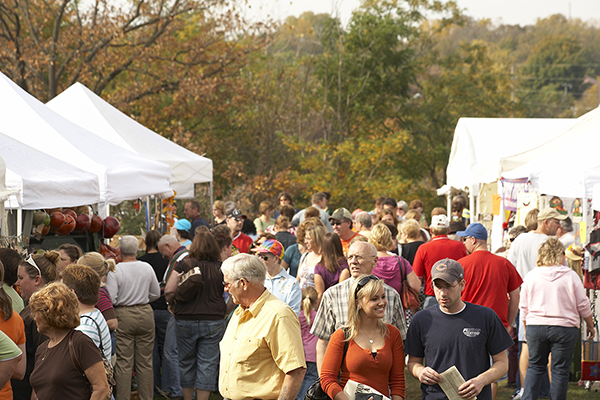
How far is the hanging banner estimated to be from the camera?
1070 cm

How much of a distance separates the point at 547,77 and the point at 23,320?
7540 cm

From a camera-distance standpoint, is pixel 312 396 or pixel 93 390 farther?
pixel 312 396

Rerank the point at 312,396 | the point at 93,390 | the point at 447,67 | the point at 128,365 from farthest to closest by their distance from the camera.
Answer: the point at 447,67
the point at 128,365
the point at 312,396
the point at 93,390

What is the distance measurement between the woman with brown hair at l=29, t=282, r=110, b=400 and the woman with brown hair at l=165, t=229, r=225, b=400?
9.15 feet

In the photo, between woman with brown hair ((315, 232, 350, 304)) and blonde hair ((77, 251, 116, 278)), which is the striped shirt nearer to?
blonde hair ((77, 251, 116, 278))

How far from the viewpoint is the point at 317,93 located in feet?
83.6

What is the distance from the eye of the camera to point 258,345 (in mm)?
3520

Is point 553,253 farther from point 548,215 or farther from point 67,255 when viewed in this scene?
point 67,255

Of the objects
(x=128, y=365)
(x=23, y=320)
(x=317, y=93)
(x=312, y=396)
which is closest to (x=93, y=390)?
(x=23, y=320)

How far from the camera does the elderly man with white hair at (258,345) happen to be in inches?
137

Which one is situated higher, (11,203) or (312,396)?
(11,203)

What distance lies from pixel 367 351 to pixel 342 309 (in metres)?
0.99

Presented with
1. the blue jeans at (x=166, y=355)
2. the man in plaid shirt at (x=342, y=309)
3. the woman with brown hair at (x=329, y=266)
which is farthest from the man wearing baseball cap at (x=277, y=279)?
the blue jeans at (x=166, y=355)

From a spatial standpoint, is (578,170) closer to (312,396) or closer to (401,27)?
(312,396)
